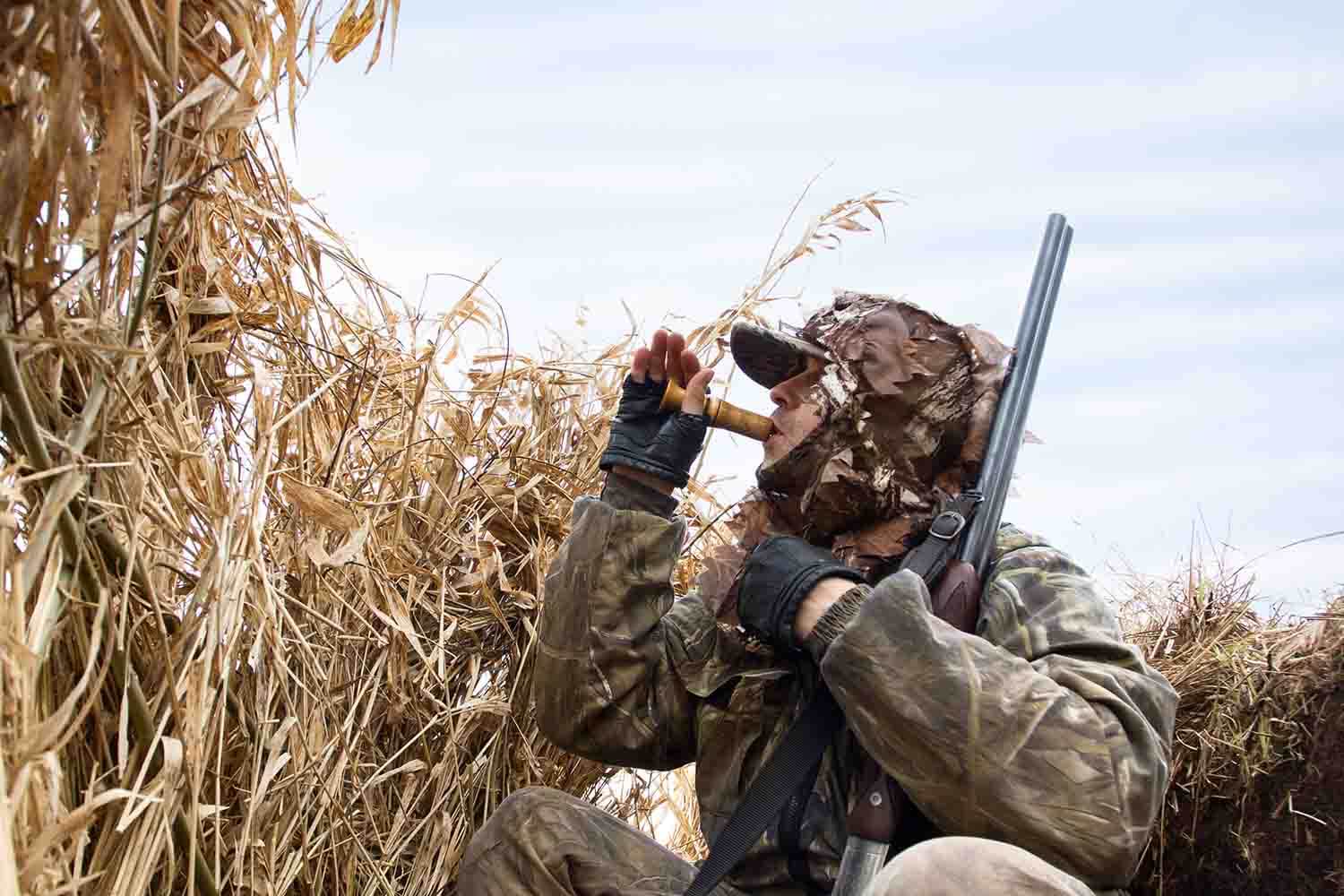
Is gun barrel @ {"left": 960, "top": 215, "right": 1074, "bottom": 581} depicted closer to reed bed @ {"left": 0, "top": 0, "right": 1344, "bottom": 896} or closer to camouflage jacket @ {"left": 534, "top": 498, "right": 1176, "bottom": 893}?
camouflage jacket @ {"left": 534, "top": 498, "right": 1176, "bottom": 893}

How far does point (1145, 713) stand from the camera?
2158mm

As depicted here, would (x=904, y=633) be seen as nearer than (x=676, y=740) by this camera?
Yes

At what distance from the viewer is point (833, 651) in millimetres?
2109

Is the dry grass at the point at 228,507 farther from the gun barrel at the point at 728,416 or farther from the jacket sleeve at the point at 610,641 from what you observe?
the gun barrel at the point at 728,416

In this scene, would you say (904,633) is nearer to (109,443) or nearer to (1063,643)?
(1063,643)

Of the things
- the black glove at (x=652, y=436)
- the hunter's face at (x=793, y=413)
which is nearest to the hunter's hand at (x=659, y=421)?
the black glove at (x=652, y=436)

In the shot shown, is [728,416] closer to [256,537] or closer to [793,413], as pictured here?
[793,413]

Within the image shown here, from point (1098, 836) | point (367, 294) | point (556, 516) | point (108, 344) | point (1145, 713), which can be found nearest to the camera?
point (108, 344)

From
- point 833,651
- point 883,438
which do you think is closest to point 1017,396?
point 883,438

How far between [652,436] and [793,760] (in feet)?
2.16

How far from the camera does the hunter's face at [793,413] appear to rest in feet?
8.07

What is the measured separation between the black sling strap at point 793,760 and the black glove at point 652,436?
0.45 metres

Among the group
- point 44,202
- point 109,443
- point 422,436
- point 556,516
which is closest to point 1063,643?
point 556,516

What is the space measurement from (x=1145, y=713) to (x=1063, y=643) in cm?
16
